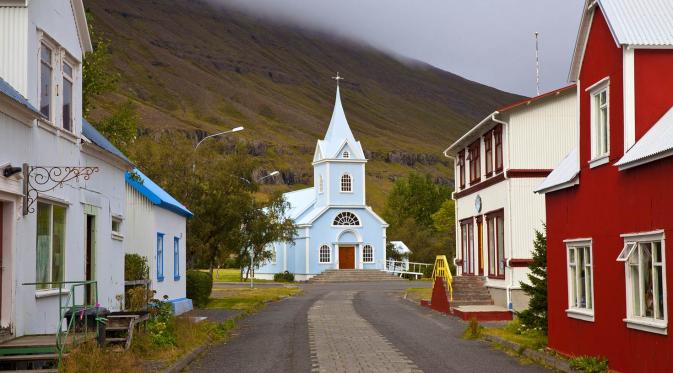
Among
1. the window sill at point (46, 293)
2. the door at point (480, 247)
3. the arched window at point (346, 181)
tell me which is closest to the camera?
the window sill at point (46, 293)

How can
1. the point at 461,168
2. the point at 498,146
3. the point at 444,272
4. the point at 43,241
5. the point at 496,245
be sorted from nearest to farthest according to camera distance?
the point at 43,241 → the point at 498,146 → the point at 496,245 → the point at 444,272 → the point at 461,168

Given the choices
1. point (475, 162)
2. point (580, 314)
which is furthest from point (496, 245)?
point (580, 314)

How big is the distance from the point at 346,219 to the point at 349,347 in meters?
55.8

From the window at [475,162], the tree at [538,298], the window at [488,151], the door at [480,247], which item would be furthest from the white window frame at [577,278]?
the window at [475,162]

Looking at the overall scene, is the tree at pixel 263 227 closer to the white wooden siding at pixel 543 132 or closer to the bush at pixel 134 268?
the white wooden siding at pixel 543 132

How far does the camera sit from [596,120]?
16.7 metres

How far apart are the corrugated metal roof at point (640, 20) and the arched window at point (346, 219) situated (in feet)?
197

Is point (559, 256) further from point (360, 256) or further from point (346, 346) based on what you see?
point (360, 256)

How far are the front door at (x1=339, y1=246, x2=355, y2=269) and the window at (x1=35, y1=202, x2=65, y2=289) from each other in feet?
193

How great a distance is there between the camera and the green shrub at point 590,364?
15.3 meters

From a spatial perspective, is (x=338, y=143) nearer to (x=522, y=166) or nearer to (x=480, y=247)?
(x=480, y=247)

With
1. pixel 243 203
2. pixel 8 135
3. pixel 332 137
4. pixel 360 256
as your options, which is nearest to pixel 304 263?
pixel 360 256

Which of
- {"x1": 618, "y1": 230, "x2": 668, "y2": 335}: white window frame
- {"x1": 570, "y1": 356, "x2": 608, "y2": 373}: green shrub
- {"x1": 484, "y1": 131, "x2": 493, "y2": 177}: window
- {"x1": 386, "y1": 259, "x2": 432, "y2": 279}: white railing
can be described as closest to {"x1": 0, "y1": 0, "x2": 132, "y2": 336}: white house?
{"x1": 570, "y1": 356, "x2": 608, "y2": 373}: green shrub

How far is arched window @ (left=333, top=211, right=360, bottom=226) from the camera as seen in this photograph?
75.9 meters
